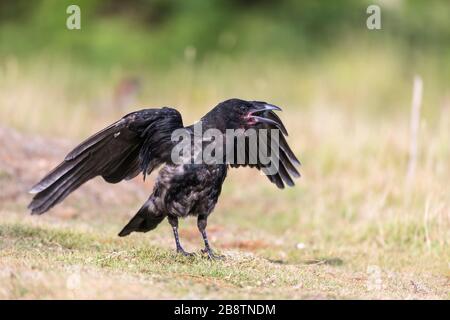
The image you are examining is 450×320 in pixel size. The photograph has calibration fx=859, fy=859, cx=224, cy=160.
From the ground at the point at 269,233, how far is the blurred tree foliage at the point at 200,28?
6.93 m

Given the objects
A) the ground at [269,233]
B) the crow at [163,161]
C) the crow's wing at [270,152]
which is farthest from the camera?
the crow's wing at [270,152]

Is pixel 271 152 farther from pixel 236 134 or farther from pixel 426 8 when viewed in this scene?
Result: pixel 426 8

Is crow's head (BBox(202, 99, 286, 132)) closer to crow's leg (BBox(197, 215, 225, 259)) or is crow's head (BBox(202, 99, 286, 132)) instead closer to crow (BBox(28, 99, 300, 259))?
crow (BBox(28, 99, 300, 259))

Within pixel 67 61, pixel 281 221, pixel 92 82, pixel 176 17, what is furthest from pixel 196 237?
pixel 176 17

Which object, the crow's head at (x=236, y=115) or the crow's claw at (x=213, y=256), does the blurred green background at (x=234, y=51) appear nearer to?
the crow's head at (x=236, y=115)

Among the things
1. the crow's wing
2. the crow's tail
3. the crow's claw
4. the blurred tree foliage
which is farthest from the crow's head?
the blurred tree foliage

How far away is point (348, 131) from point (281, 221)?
3.01 metres

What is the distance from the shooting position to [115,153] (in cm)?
763

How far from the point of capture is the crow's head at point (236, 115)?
290 inches

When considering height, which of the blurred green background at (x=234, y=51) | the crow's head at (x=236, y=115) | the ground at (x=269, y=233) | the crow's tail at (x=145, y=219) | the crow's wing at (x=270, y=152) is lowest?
the ground at (x=269, y=233)

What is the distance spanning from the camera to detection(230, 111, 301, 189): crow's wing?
26.1 feet

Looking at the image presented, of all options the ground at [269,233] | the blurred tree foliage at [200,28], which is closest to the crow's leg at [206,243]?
the ground at [269,233]

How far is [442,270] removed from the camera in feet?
27.3
